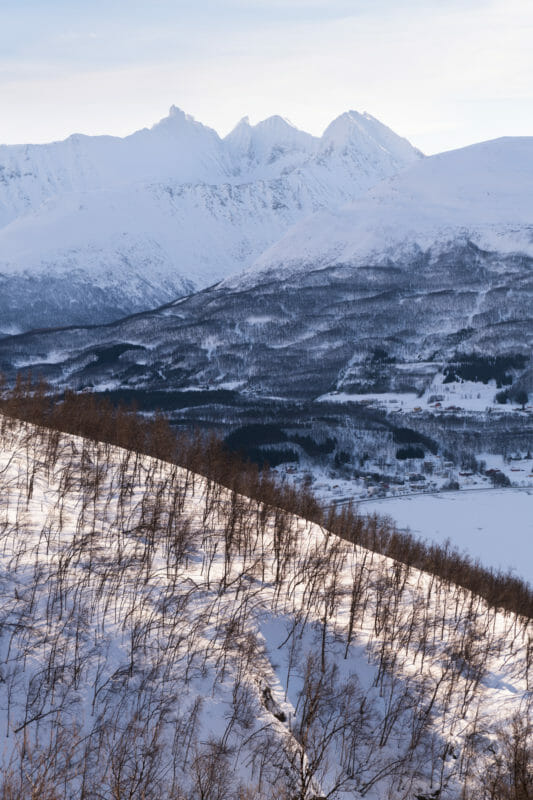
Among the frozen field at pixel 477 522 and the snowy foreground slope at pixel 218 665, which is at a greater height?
the snowy foreground slope at pixel 218 665

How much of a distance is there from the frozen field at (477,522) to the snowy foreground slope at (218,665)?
101950 mm

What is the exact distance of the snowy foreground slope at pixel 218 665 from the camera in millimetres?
27188

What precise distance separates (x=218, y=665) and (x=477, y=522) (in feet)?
499

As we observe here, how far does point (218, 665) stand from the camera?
1253 inches

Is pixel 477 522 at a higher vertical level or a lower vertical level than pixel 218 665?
lower

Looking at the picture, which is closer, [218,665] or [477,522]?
[218,665]

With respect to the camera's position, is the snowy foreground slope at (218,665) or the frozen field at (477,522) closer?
the snowy foreground slope at (218,665)

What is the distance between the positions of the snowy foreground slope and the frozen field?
10195cm

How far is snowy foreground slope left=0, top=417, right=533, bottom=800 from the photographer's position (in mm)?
27188

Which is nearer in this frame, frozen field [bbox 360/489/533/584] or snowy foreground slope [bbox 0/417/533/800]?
snowy foreground slope [bbox 0/417/533/800]

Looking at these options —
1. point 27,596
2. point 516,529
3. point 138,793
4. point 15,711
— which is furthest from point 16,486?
point 516,529

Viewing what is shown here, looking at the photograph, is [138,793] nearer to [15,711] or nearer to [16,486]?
[15,711]

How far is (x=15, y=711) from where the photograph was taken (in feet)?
87.7

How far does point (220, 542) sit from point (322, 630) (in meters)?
9.57
